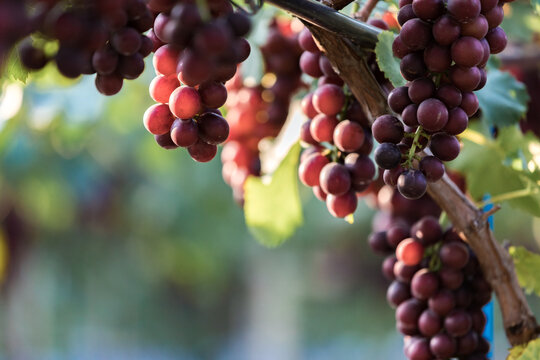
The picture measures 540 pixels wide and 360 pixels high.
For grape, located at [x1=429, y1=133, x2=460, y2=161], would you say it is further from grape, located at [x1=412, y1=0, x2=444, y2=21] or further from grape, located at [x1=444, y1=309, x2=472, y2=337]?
grape, located at [x1=444, y1=309, x2=472, y2=337]

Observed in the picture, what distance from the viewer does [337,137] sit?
52 centimetres

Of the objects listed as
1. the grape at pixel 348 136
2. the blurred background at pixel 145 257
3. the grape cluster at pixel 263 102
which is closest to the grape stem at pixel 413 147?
the grape at pixel 348 136

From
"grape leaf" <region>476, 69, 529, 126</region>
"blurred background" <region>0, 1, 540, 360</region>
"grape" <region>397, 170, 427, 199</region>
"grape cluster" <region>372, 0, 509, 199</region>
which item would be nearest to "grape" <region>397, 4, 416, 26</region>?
"grape cluster" <region>372, 0, 509, 199</region>

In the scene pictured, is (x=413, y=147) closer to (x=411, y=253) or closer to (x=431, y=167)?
(x=431, y=167)

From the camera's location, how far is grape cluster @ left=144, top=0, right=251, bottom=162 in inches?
11.3

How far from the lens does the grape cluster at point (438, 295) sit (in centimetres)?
58

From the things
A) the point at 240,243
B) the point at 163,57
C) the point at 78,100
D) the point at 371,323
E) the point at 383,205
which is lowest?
the point at 371,323

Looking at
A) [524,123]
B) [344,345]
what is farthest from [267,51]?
[344,345]

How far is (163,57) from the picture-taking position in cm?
39

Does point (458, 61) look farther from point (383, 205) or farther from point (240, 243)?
point (240, 243)

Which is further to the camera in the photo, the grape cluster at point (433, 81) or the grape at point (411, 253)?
the grape at point (411, 253)

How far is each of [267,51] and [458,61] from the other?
0.46m

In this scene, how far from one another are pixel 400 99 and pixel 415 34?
0.13 feet

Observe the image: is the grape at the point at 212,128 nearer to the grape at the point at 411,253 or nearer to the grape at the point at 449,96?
the grape at the point at 449,96
